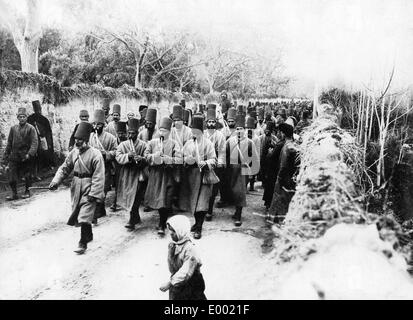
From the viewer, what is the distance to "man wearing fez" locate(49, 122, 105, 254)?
4.81 metres

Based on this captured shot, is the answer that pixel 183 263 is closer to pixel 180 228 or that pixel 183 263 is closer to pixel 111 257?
pixel 180 228

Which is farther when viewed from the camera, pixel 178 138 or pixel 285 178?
pixel 178 138

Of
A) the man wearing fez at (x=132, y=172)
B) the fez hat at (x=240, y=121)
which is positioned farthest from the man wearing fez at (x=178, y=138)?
the fez hat at (x=240, y=121)

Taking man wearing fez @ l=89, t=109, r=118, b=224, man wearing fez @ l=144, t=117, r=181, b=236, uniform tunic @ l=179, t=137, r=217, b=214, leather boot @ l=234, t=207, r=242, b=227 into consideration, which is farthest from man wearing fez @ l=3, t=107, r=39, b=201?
leather boot @ l=234, t=207, r=242, b=227

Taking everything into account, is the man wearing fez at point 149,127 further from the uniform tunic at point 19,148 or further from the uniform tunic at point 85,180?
the uniform tunic at point 19,148

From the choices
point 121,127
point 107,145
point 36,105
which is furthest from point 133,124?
point 36,105

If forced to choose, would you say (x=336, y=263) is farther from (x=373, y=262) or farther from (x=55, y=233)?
(x=55, y=233)

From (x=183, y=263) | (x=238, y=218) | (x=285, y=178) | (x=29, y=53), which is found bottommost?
(x=238, y=218)

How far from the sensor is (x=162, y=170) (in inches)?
226

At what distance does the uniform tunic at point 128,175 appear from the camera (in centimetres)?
589

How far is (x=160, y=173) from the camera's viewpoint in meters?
5.74

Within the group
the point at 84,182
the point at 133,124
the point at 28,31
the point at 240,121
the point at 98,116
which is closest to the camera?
the point at 84,182

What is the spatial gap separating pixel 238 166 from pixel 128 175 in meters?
1.80

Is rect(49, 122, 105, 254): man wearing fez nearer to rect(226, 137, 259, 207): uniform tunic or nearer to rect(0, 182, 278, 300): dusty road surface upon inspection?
rect(0, 182, 278, 300): dusty road surface
